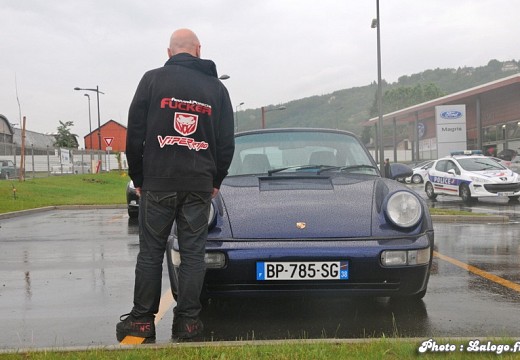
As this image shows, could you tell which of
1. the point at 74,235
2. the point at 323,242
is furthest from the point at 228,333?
the point at 74,235

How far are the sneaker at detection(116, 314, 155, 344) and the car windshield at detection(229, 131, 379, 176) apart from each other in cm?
185

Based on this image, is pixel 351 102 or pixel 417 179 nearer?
pixel 417 179

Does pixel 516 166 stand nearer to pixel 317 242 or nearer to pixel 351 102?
pixel 317 242

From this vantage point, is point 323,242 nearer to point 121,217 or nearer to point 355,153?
point 355,153

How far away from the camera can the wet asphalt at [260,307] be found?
3584 millimetres

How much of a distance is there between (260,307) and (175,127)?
168 centimetres

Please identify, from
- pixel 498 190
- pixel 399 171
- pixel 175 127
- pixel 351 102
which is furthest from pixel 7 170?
pixel 351 102

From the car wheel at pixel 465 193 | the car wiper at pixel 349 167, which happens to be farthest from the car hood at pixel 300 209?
the car wheel at pixel 465 193

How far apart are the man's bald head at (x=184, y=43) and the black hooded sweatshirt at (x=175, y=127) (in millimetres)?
58

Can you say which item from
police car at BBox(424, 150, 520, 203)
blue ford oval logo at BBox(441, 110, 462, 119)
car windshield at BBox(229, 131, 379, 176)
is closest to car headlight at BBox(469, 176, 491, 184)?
police car at BBox(424, 150, 520, 203)

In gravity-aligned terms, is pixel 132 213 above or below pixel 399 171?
below

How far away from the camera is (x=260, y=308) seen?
4.23 m

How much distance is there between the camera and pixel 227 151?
3506 millimetres

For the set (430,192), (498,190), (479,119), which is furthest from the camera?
(479,119)
